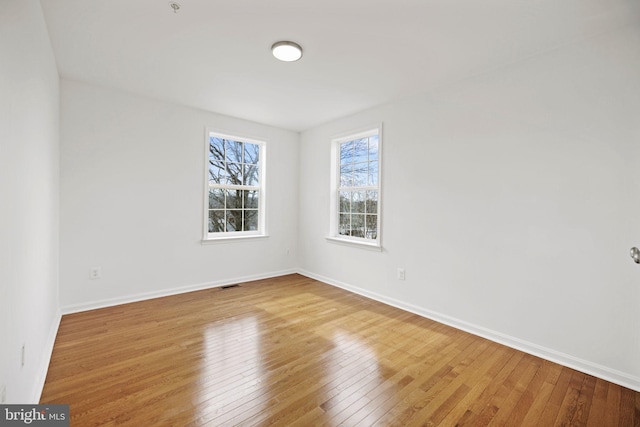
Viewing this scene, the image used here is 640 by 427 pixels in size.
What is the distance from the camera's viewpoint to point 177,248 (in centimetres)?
391

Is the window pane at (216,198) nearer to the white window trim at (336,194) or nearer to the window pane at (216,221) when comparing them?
the window pane at (216,221)

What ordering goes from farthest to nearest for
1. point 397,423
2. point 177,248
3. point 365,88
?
point 177,248 → point 365,88 → point 397,423

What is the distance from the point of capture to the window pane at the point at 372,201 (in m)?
4.00

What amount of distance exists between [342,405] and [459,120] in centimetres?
278

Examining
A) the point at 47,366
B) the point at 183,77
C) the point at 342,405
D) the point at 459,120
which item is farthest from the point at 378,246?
the point at 47,366

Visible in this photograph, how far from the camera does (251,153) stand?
15.6 feet

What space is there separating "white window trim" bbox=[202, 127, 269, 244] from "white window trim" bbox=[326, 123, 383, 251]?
3.65 feet

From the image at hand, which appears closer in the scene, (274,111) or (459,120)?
(459,120)

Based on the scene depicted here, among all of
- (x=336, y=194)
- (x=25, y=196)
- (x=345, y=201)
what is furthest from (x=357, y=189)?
(x=25, y=196)

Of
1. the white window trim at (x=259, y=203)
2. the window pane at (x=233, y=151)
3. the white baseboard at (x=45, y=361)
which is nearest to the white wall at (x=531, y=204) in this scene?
the white window trim at (x=259, y=203)

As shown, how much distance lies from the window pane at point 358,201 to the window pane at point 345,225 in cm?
17

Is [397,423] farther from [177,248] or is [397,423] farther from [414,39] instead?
[177,248]

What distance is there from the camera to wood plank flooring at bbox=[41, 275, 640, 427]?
1708 millimetres

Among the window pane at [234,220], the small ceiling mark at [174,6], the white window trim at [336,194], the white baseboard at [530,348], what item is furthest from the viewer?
the window pane at [234,220]
